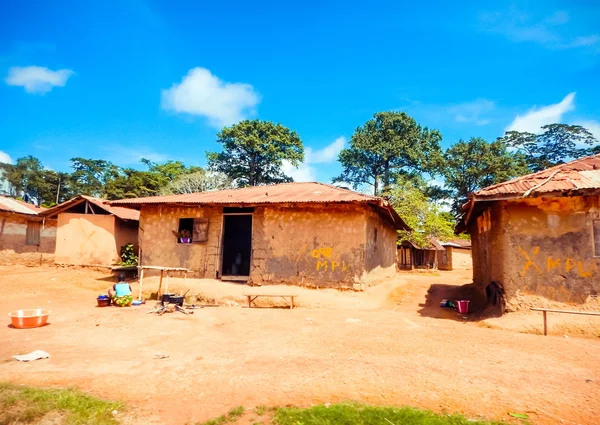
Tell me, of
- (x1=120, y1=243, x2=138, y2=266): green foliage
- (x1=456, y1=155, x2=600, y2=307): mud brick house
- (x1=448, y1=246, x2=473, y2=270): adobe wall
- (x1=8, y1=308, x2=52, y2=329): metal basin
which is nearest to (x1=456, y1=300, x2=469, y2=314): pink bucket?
(x1=456, y1=155, x2=600, y2=307): mud brick house

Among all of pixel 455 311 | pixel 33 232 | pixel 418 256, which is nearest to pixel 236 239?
pixel 455 311

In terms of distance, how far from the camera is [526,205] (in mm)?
8133

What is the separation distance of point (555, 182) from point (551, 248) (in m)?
1.57

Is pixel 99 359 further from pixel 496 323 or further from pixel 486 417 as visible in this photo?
pixel 496 323

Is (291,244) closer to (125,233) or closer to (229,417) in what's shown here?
(229,417)

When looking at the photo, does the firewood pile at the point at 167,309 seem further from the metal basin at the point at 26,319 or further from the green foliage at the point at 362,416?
the green foliage at the point at 362,416

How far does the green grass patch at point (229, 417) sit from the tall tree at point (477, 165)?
34370 mm

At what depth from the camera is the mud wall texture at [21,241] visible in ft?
59.3

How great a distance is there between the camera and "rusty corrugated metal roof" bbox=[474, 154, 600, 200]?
25.1 feet

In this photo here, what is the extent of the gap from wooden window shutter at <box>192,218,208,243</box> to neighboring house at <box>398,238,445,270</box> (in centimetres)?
2136

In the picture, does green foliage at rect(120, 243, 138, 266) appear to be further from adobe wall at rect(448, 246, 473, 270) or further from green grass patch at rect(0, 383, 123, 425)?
adobe wall at rect(448, 246, 473, 270)

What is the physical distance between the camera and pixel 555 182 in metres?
8.06

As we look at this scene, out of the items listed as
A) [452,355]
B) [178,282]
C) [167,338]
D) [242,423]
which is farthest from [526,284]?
[178,282]

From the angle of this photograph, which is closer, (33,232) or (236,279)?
(236,279)
